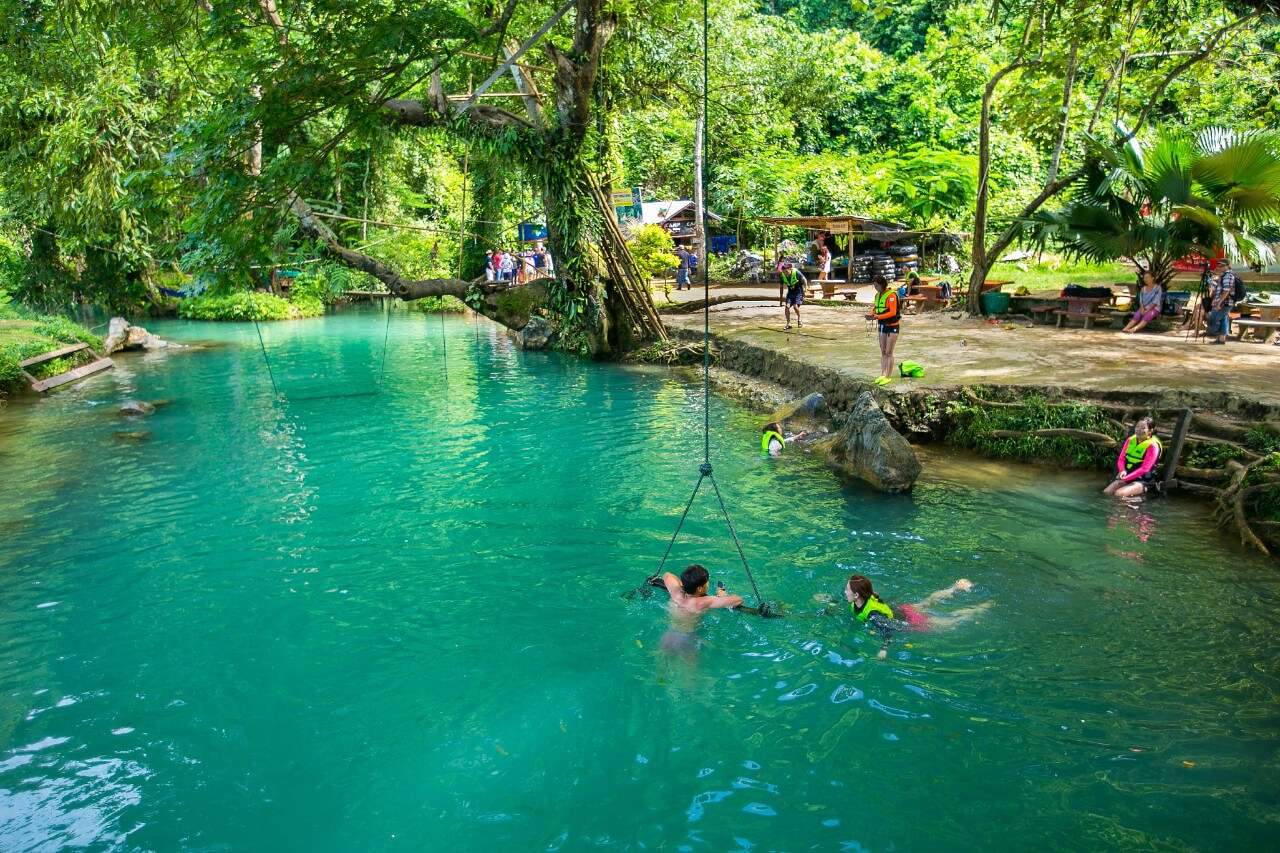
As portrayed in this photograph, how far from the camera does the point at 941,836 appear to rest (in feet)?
17.4

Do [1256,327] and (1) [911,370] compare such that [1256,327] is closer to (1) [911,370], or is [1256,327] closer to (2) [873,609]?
(1) [911,370]

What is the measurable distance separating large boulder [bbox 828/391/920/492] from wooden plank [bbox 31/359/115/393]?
16674mm

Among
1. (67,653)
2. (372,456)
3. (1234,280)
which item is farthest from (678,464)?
(1234,280)

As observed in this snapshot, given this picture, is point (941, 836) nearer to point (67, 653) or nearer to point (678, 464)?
point (67, 653)

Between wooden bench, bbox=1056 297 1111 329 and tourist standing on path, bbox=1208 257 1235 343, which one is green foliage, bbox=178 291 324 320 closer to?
wooden bench, bbox=1056 297 1111 329

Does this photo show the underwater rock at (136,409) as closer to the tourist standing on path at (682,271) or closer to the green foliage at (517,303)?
the green foliage at (517,303)

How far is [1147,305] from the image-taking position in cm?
1717

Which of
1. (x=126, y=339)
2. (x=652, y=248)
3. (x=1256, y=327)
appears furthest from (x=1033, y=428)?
(x=126, y=339)

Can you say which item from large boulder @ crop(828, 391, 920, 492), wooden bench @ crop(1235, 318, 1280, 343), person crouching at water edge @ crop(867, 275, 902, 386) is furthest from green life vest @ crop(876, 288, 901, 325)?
wooden bench @ crop(1235, 318, 1280, 343)

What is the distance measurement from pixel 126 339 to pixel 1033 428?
24174 mm

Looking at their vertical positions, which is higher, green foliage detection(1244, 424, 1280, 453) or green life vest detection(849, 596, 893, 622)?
green foliage detection(1244, 424, 1280, 453)

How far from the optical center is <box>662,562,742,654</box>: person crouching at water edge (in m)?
7.78

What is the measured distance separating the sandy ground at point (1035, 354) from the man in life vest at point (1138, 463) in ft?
5.59

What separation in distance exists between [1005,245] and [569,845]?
1769 centimetres
